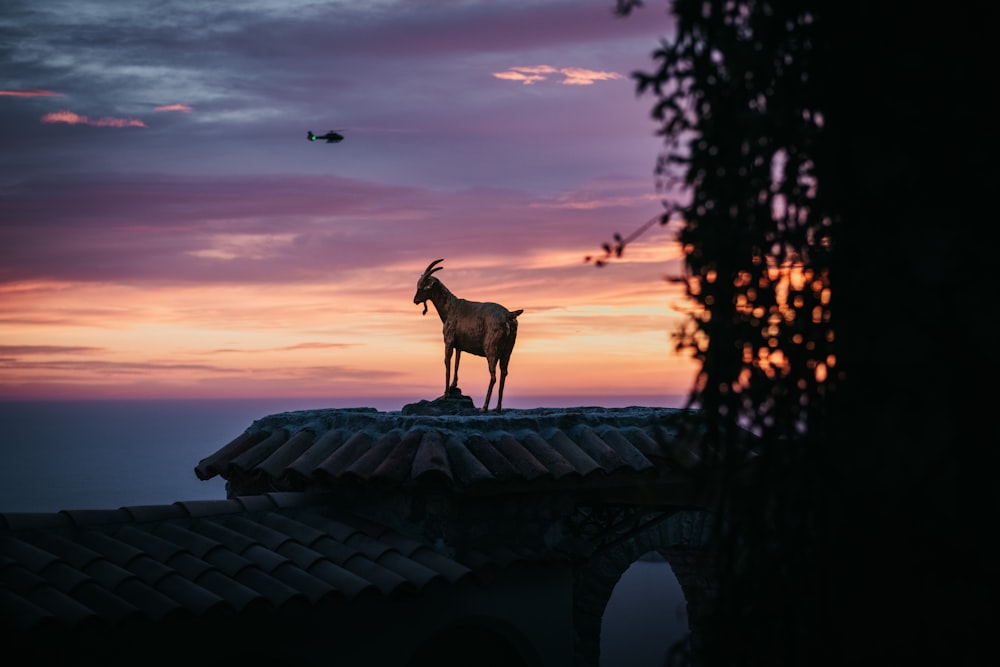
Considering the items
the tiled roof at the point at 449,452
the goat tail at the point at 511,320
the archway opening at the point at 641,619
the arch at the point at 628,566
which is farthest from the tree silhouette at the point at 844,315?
the archway opening at the point at 641,619

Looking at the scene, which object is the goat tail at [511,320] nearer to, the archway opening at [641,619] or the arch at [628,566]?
the arch at [628,566]

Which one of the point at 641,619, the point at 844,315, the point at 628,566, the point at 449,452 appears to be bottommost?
the point at 641,619

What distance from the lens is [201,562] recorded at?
6.44 meters

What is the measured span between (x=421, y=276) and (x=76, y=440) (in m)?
48.8

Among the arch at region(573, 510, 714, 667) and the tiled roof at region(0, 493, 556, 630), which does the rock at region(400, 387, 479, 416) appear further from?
the arch at region(573, 510, 714, 667)

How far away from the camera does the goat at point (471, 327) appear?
29.1 feet

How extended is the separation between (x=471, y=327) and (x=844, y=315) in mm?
5703

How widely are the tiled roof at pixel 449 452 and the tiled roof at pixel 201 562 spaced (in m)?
0.40

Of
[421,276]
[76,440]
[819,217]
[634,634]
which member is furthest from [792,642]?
[76,440]

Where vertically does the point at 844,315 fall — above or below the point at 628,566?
above

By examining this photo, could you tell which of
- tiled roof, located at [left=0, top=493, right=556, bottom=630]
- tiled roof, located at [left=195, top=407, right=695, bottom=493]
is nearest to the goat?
tiled roof, located at [left=195, top=407, right=695, bottom=493]

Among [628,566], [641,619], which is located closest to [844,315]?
[628,566]

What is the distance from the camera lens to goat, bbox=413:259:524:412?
888 centimetres

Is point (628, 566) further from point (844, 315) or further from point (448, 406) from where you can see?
point (844, 315)
